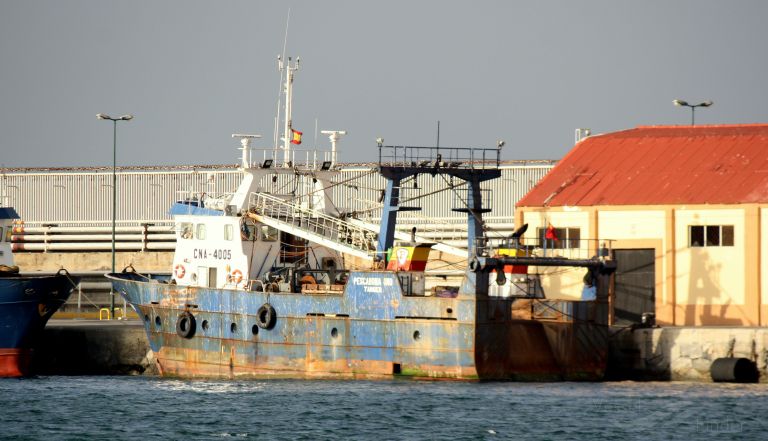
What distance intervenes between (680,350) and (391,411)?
10.5m

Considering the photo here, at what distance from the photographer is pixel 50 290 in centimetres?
5241

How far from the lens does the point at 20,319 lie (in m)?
51.7

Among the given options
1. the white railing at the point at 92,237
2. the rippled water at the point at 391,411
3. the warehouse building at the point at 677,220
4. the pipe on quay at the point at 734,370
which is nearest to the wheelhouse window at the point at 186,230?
the rippled water at the point at 391,411

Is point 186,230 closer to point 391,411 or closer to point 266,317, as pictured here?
point 266,317

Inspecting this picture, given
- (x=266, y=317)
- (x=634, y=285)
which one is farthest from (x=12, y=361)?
(x=634, y=285)

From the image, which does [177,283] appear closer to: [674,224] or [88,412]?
[88,412]

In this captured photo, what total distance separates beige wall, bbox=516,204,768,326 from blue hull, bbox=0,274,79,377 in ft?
53.3

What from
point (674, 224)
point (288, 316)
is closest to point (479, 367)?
point (288, 316)

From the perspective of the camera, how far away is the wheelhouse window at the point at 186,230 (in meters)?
52.3

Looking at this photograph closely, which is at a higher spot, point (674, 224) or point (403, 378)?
point (674, 224)

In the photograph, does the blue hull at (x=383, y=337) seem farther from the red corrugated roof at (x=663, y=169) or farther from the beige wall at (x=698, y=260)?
the red corrugated roof at (x=663, y=169)

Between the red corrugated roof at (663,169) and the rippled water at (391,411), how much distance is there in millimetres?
7501

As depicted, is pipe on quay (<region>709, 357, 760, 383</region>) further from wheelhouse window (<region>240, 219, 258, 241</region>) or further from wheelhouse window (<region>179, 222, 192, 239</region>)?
wheelhouse window (<region>179, 222, 192, 239</region>)

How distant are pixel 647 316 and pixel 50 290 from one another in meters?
18.8
